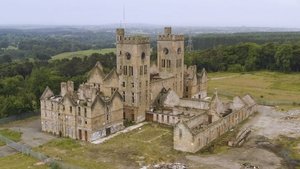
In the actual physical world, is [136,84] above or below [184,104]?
above

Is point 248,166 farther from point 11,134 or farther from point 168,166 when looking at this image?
point 11,134

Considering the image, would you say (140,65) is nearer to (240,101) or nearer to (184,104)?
(184,104)

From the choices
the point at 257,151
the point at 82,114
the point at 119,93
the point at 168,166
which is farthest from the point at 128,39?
the point at 257,151

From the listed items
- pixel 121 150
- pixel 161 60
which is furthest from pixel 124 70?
pixel 121 150

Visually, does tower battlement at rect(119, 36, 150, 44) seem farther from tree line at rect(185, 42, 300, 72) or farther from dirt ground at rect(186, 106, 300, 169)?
tree line at rect(185, 42, 300, 72)

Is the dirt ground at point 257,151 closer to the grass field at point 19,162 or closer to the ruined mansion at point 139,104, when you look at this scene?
the ruined mansion at point 139,104

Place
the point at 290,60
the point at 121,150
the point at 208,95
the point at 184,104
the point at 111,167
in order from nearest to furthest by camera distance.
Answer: the point at 111,167, the point at 121,150, the point at 184,104, the point at 208,95, the point at 290,60

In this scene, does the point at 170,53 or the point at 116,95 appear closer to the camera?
the point at 116,95
